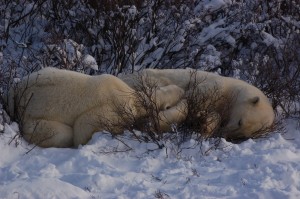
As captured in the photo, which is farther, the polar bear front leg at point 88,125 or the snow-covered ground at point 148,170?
the polar bear front leg at point 88,125

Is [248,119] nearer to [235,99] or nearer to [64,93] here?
[235,99]

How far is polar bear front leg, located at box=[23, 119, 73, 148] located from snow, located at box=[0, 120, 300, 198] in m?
0.10

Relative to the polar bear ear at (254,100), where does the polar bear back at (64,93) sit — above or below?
above

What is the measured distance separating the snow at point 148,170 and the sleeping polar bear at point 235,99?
23 cm

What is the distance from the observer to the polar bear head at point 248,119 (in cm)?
587

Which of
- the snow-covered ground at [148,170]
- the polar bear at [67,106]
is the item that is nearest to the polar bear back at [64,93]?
the polar bear at [67,106]

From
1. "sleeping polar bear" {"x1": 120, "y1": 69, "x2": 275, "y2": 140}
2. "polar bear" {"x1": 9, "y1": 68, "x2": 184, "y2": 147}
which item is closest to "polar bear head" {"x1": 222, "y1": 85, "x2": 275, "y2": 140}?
"sleeping polar bear" {"x1": 120, "y1": 69, "x2": 275, "y2": 140}

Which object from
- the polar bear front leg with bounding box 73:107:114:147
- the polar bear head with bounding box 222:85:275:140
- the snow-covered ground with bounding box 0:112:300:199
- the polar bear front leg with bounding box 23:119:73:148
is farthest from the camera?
the polar bear head with bounding box 222:85:275:140

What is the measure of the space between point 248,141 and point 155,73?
5.04ft

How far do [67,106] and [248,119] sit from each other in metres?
1.94

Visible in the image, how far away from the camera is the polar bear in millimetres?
5379

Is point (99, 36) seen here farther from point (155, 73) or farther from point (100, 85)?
point (100, 85)

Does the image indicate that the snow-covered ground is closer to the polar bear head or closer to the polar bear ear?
the polar bear head

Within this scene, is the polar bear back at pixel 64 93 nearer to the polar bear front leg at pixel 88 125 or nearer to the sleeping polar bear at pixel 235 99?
the polar bear front leg at pixel 88 125
